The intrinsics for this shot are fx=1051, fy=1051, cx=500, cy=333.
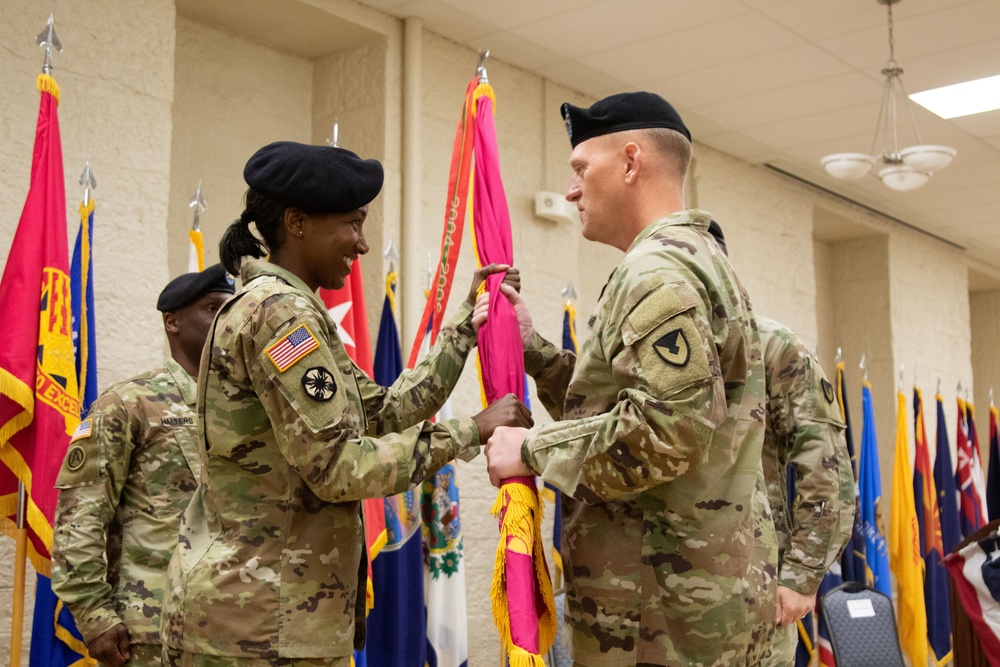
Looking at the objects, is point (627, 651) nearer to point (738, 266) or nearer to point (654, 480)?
point (654, 480)

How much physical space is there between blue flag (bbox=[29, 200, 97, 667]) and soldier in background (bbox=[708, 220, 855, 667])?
1.91m

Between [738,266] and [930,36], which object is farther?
[738,266]

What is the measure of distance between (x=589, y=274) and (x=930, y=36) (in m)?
2.30

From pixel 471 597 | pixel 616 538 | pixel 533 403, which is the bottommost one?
pixel 471 597

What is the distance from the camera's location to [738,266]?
703cm

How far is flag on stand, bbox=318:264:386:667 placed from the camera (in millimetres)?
3793

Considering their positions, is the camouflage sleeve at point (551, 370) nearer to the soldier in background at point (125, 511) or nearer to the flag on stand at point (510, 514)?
the flag on stand at point (510, 514)

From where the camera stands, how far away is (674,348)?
159 centimetres

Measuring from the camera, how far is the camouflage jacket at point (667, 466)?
1.59 meters

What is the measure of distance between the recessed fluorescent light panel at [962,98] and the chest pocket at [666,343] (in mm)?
5097

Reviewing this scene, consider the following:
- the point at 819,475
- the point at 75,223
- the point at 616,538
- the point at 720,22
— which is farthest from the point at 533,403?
the point at 616,538

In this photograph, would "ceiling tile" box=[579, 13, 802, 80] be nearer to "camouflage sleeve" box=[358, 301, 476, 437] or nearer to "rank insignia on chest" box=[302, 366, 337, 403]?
"camouflage sleeve" box=[358, 301, 476, 437]

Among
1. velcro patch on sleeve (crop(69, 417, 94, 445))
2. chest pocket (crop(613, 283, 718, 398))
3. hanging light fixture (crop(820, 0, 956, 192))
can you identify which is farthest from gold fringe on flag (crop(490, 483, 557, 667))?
hanging light fixture (crop(820, 0, 956, 192))

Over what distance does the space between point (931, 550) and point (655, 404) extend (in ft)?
18.4
